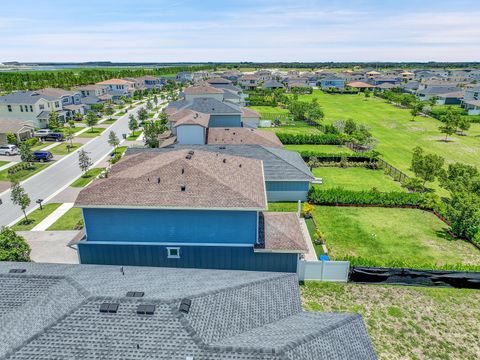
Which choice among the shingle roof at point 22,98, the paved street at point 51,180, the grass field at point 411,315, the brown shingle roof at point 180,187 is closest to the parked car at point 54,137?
the paved street at point 51,180

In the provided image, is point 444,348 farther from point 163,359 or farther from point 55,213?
point 55,213

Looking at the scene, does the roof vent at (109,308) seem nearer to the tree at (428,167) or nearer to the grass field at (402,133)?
the tree at (428,167)

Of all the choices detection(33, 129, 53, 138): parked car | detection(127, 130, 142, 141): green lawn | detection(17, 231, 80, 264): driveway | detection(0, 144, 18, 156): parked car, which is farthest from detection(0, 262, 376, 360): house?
detection(33, 129, 53, 138): parked car

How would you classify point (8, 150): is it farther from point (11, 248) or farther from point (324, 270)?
point (324, 270)

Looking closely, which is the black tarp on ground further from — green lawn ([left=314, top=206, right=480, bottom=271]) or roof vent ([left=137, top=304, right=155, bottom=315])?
roof vent ([left=137, top=304, right=155, bottom=315])

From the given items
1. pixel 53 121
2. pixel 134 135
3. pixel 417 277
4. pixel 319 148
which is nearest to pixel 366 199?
Answer: pixel 417 277

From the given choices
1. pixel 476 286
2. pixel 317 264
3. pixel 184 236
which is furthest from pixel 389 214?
pixel 184 236
